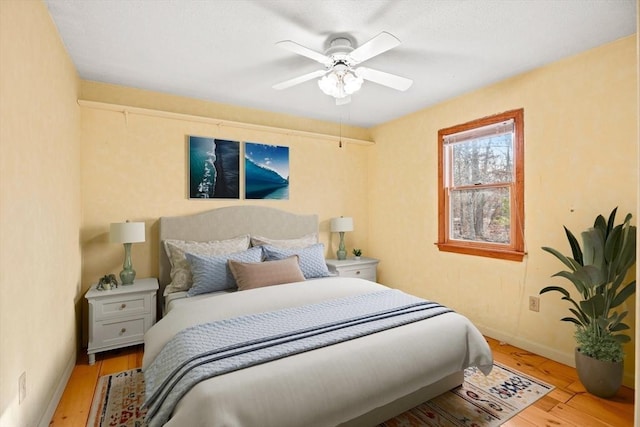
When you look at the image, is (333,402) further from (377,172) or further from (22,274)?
(377,172)

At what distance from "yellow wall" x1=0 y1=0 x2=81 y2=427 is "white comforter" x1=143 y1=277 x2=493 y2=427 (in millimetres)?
586

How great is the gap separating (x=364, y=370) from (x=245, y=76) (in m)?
2.56

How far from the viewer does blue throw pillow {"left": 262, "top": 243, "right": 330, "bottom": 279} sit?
320 cm

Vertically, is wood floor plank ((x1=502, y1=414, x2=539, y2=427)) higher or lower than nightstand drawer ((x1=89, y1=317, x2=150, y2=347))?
lower

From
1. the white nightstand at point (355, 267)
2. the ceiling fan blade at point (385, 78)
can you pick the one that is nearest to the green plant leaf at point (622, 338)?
the ceiling fan blade at point (385, 78)

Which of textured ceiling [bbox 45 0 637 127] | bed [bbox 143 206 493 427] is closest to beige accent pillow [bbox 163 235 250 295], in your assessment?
bed [bbox 143 206 493 427]

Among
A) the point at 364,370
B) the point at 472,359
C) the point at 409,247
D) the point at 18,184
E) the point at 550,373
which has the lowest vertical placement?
the point at 550,373

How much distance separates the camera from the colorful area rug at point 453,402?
1.93 metres

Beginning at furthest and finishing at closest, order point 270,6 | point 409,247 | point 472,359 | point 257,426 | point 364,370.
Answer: point 409,247, point 472,359, point 270,6, point 364,370, point 257,426

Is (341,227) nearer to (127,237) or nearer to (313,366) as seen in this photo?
(127,237)

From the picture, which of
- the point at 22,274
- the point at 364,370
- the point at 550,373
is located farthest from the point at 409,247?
the point at 22,274

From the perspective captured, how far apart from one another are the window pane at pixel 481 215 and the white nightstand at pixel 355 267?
1.10 m

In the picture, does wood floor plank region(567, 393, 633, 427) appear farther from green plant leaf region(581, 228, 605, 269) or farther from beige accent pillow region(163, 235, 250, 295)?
beige accent pillow region(163, 235, 250, 295)

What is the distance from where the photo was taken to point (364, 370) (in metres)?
1.65
